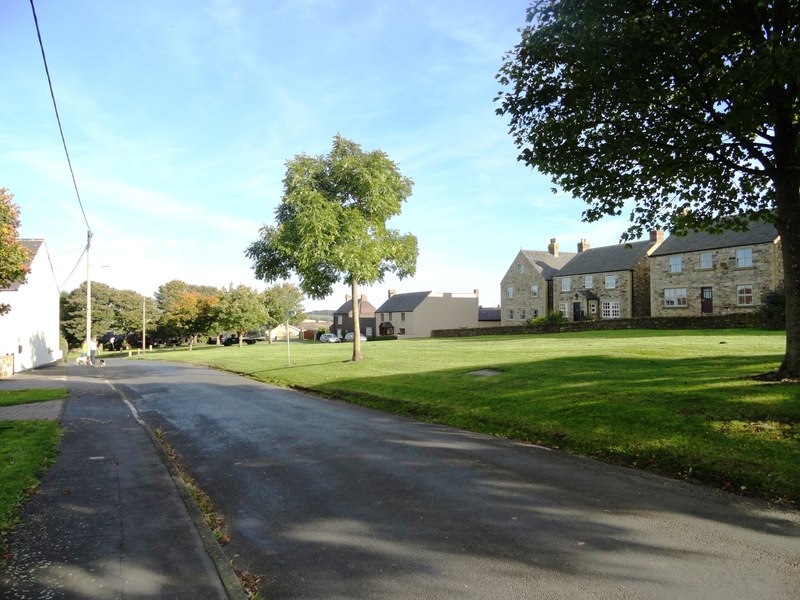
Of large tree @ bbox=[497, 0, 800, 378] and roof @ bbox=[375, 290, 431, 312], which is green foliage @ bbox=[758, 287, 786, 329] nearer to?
large tree @ bbox=[497, 0, 800, 378]

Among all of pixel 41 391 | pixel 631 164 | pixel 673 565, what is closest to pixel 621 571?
pixel 673 565

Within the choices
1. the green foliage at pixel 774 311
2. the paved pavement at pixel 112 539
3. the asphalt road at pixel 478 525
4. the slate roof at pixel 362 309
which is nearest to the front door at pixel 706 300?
the green foliage at pixel 774 311

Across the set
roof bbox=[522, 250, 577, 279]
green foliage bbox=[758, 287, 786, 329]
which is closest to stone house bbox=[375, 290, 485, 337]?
roof bbox=[522, 250, 577, 279]

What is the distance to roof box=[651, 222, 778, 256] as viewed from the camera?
37281 millimetres

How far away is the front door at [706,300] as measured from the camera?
4050cm

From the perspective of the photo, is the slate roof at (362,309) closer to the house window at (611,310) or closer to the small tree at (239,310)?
the small tree at (239,310)

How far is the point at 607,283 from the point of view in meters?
49.4

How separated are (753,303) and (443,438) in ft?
123

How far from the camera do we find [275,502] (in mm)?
6270

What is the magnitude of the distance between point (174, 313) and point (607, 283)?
50.6 metres

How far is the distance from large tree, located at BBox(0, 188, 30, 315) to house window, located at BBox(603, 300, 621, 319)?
146 feet

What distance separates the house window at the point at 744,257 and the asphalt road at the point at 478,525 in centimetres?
3762

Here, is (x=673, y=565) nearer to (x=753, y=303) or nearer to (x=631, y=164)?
(x=631, y=164)

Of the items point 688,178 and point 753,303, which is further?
point 753,303
